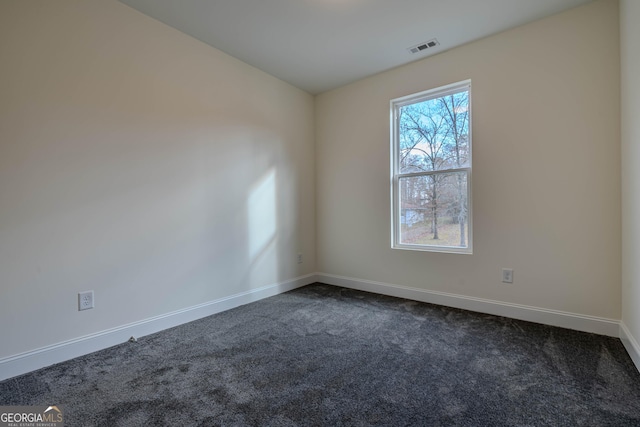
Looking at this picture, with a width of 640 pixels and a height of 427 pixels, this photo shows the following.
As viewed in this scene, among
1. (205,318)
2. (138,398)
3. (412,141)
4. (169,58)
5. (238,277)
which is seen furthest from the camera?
(412,141)

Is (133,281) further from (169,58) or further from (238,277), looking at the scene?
(169,58)

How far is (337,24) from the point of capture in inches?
100

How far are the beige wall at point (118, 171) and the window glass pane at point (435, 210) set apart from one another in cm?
163

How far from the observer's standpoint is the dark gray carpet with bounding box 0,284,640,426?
1.41 metres

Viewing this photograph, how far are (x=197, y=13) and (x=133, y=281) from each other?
224cm

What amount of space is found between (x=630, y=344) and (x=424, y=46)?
2.91 meters

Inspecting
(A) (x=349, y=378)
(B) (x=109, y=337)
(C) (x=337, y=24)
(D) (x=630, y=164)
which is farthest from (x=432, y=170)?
(B) (x=109, y=337)

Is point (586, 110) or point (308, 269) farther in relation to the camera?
point (308, 269)

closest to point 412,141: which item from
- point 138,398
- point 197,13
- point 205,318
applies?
point 197,13

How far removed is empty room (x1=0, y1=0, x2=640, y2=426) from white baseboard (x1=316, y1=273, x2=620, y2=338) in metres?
0.01

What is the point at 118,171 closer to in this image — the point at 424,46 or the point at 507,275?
the point at 424,46

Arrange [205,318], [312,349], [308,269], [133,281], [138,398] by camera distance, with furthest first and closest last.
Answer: [308,269] → [205,318] → [133,281] → [312,349] → [138,398]

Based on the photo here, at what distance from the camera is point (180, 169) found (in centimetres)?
263

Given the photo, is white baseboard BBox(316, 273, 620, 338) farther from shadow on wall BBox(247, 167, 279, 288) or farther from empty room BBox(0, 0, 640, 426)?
shadow on wall BBox(247, 167, 279, 288)
